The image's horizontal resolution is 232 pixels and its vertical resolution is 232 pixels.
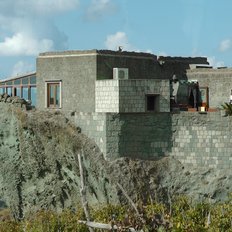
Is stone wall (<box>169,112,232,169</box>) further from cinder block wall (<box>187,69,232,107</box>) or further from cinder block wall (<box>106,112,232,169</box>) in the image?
cinder block wall (<box>187,69,232,107</box>)

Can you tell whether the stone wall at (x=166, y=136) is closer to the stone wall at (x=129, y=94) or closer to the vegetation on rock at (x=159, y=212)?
the stone wall at (x=129, y=94)

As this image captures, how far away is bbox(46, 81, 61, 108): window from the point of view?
31812 mm

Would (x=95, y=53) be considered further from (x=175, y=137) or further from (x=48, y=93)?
(x=175, y=137)

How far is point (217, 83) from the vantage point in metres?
33.5

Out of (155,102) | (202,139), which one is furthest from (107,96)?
(202,139)

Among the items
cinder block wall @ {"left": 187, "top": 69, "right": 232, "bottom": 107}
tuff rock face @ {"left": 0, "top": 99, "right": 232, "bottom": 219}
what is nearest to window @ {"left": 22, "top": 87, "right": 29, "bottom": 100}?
tuff rock face @ {"left": 0, "top": 99, "right": 232, "bottom": 219}

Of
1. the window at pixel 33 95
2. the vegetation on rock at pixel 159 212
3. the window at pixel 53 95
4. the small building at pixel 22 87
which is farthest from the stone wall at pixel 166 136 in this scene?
the small building at pixel 22 87

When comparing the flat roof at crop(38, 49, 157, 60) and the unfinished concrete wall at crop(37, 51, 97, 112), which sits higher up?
the flat roof at crop(38, 49, 157, 60)

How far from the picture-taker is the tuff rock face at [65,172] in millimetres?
29531

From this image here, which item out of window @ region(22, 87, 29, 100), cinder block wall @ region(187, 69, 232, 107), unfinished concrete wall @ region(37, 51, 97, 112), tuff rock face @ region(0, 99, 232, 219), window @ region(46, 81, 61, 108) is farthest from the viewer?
window @ region(22, 87, 29, 100)

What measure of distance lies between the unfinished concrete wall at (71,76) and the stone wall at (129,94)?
66cm

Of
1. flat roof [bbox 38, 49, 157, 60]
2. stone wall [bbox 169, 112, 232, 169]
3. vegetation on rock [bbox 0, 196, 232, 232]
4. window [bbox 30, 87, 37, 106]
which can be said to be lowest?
vegetation on rock [bbox 0, 196, 232, 232]

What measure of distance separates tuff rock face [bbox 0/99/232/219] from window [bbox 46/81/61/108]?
625mm

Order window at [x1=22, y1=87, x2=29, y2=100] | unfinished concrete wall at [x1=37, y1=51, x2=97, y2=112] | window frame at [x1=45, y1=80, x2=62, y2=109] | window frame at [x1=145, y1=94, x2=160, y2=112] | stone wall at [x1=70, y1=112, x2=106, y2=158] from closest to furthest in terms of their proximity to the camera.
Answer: stone wall at [x1=70, y1=112, x2=106, y2=158] < window frame at [x1=145, y1=94, x2=160, y2=112] < unfinished concrete wall at [x1=37, y1=51, x2=97, y2=112] < window frame at [x1=45, y1=80, x2=62, y2=109] < window at [x1=22, y1=87, x2=29, y2=100]
